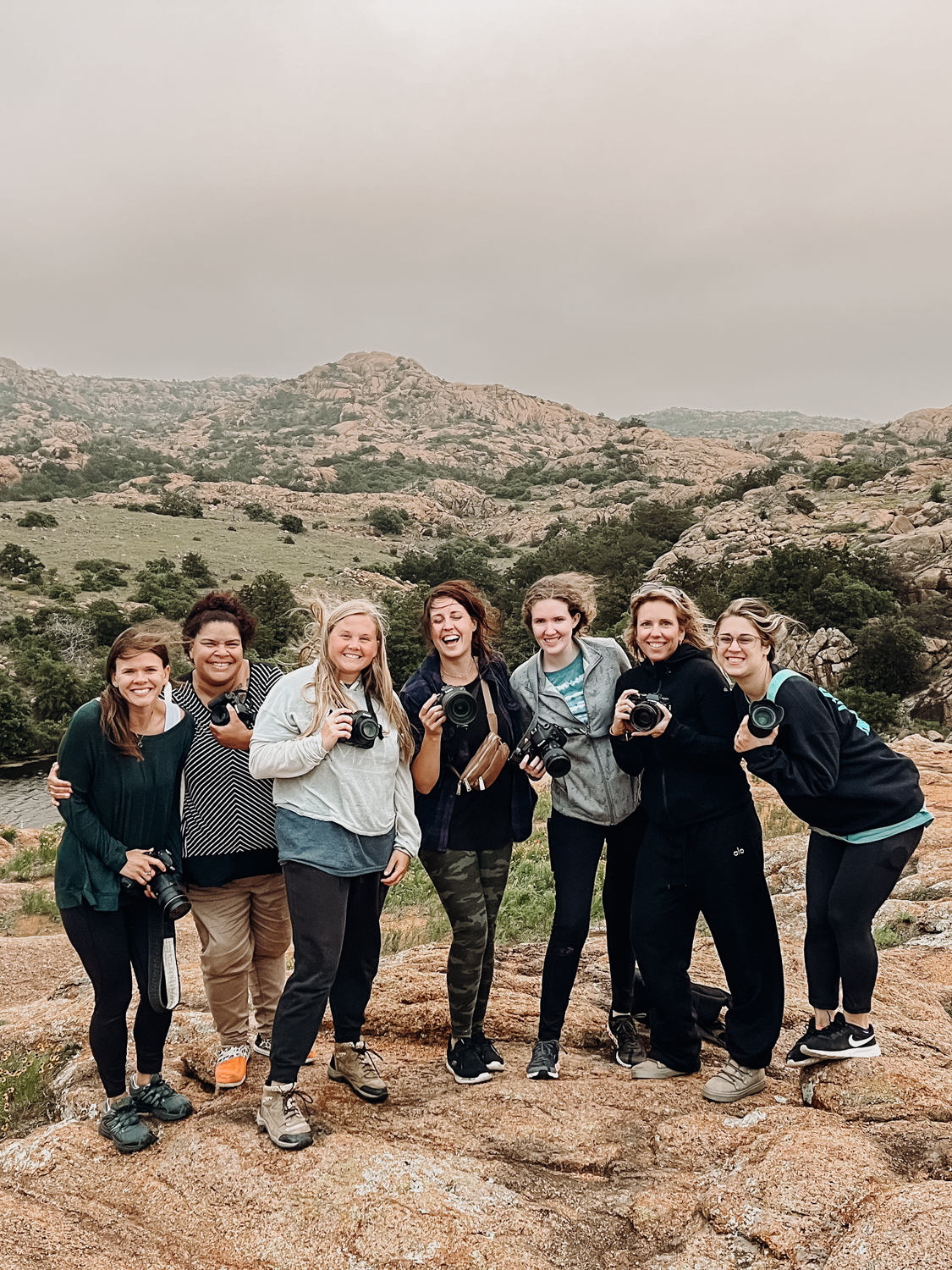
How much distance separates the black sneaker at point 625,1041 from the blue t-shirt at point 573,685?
4.84 feet

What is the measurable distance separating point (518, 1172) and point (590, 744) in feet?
5.10

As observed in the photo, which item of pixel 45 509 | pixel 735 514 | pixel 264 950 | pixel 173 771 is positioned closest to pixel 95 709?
pixel 173 771

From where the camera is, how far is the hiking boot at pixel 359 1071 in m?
3.24

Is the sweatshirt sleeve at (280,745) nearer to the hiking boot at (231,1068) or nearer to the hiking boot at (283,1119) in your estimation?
the hiking boot at (283,1119)

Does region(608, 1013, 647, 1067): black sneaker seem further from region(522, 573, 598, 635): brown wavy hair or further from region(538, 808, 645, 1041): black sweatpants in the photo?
region(522, 573, 598, 635): brown wavy hair

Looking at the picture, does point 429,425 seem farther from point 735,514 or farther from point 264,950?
point 264,950

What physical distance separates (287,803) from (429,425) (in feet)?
492

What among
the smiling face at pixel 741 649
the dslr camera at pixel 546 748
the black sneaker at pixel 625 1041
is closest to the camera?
the smiling face at pixel 741 649

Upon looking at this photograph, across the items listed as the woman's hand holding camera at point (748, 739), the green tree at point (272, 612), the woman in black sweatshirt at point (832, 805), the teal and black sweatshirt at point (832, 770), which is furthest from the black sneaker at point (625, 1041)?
the green tree at point (272, 612)

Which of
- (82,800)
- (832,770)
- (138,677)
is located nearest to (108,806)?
(82,800)

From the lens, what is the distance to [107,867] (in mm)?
2988

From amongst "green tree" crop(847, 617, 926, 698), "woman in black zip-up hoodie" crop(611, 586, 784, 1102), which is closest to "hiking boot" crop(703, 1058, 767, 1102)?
"woman in black zip-up hoodie" crop(611, 586, 784, 1102)

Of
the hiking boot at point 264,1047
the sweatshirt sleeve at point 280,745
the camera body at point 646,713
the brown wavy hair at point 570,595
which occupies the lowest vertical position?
the hiking boot at point 264,1047

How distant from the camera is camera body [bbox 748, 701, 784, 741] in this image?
9.56 feet
